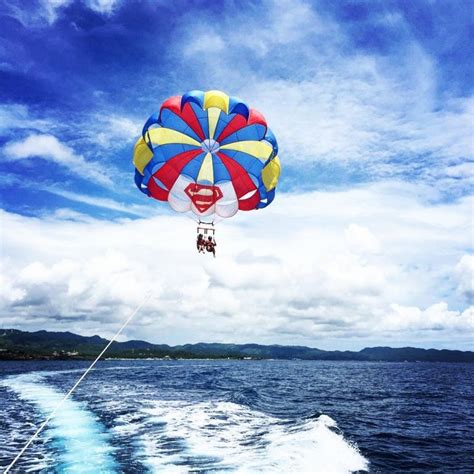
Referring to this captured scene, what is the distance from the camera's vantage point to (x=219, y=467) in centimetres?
1377

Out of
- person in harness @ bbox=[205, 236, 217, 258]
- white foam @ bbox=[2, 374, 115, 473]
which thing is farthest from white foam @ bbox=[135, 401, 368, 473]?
person in harness @ bbox=[205, 236, 217, 258]

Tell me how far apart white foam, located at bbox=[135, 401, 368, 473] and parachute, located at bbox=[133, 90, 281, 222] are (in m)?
9.58

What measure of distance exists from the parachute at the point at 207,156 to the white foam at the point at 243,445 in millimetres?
9581

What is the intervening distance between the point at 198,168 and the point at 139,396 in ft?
73.2

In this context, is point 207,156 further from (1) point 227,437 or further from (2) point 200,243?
(1) point 227,437

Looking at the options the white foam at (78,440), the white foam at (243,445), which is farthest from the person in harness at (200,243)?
the white foam at (78,440)

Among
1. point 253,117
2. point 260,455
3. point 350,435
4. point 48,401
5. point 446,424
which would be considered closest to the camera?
point 260,455

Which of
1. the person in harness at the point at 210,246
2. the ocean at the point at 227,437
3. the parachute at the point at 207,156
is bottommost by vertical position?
the ocean at the point at 227,437

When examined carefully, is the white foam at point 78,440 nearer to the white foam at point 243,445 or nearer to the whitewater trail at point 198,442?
the whitewater trail at point 198,442

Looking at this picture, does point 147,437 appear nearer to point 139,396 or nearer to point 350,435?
point 350,435

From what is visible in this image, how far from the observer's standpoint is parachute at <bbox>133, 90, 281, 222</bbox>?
52.6ft

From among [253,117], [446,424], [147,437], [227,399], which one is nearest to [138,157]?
[253,117]

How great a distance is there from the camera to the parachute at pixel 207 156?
1605cm

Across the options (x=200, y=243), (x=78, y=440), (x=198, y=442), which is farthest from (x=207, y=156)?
(x=78, y=440)
